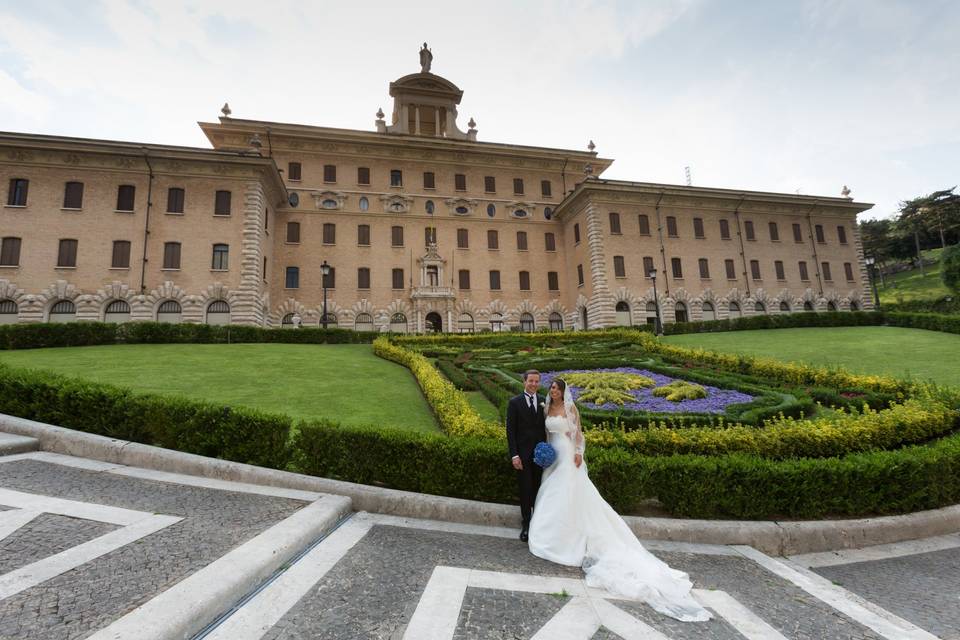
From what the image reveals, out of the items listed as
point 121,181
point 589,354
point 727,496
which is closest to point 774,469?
point 727,496

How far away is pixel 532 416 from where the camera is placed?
4.84 meters

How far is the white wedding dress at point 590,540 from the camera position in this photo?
3.50 metres

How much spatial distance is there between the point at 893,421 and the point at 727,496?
3.56 m

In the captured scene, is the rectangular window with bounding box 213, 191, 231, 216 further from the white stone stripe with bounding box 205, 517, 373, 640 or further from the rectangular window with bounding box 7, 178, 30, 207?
the white stone stripe with bounding box 205, 517, 373, 640

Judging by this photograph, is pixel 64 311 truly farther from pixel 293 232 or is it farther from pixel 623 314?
pixel 623 314

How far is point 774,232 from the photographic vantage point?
3506 centimetres

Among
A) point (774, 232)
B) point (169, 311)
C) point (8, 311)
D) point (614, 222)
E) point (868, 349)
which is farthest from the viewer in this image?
point (774, 232)

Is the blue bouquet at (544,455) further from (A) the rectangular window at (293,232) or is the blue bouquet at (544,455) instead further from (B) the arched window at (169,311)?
(A) the rectangular window at (293,232)

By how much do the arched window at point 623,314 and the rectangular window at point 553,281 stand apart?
17.2ft

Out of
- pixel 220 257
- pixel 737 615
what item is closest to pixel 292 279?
pixel 220 257

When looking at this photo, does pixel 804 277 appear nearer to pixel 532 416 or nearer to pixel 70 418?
pixel 532 416

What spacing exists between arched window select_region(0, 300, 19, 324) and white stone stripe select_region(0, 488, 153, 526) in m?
26.1

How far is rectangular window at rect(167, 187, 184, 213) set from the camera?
981 inches

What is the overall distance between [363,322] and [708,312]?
25.7 m
